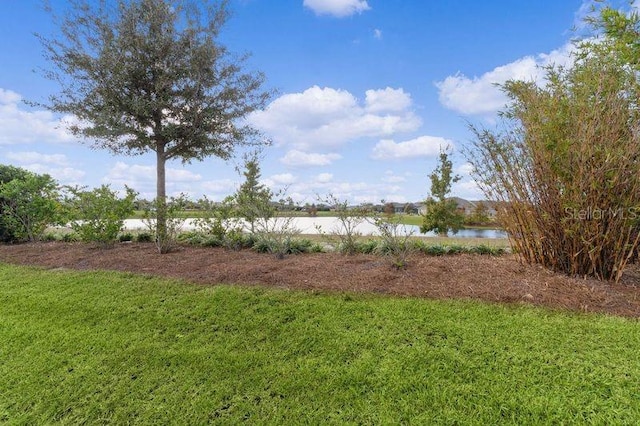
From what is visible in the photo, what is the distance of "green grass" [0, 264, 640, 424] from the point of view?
6.51 ft

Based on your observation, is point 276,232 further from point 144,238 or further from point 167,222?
point 144,238

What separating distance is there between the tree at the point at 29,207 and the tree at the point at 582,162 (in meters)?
8.82

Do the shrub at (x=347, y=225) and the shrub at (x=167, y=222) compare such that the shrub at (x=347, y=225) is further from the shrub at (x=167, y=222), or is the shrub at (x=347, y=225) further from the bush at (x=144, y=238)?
the bush at (x=144, y=238)

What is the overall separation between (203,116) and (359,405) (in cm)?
664

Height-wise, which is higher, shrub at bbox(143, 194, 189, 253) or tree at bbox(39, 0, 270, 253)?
tree at bbox(39, 0, 270, 253)

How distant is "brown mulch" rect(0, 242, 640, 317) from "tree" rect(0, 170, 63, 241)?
8.66ft

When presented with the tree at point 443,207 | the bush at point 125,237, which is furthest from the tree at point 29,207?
the tree at point 443,207

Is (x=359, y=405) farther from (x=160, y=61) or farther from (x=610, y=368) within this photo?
(x=160, y=61)

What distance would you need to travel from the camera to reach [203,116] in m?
7.23

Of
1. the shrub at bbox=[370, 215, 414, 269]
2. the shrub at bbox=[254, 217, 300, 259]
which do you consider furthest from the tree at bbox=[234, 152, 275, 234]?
the shrub at bbox=[370, 215, 414, 269]

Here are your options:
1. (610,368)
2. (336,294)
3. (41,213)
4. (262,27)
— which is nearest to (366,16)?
(262,27)

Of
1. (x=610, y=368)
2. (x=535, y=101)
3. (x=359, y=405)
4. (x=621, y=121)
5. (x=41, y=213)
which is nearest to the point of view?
(x=359, y=405)

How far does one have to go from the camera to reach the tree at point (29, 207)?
25.7 ft

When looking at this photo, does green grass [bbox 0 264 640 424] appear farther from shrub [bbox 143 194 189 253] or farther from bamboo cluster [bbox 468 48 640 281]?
shrub [bbox 143 194 189 253]
